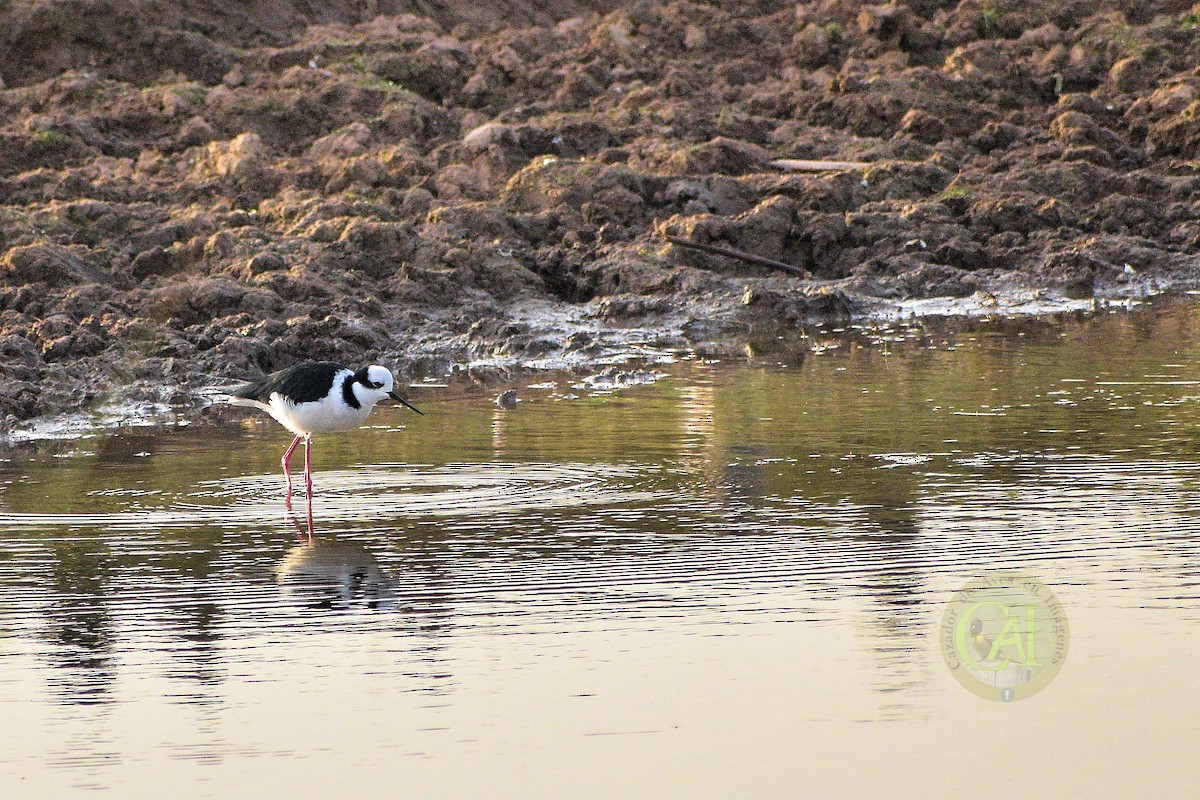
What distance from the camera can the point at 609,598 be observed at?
695 cm

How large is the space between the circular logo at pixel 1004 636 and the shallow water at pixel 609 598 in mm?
80

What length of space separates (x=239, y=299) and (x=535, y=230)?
11.0 feet

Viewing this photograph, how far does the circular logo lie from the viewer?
19.5 ft

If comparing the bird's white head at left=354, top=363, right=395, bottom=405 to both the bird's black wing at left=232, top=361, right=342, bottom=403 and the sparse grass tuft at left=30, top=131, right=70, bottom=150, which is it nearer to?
the bird's black wing at left=232, top=361, right=342, bottom=403

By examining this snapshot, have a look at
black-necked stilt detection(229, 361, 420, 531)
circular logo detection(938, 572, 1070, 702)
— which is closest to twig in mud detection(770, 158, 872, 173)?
black-necked stilt detection(229, 361, 420, 531)

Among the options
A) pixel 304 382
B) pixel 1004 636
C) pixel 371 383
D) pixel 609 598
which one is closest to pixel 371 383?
pixel 371 383

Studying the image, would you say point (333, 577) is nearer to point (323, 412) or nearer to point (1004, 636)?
point (323, 412)

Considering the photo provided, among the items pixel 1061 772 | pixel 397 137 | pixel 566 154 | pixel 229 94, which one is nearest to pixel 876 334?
pixel 566 154

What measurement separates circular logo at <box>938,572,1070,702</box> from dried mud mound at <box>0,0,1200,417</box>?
22.0 ft

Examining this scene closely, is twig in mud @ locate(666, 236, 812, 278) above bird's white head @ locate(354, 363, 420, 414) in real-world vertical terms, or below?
above

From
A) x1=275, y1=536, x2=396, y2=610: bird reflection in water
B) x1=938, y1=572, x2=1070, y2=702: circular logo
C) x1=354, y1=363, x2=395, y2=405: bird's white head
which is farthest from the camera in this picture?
x1=354, y1=363, x2=395, y2=405: bird's white head

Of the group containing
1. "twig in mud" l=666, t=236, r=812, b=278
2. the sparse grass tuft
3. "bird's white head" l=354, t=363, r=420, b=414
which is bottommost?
"bird's white head" l=354, t=363, r=420, b=414

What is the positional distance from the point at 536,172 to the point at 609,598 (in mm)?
9917

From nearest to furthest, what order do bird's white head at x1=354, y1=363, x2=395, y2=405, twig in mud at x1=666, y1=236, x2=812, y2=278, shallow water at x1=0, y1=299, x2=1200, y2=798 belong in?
shallow water at x1=0, y1=299, x2=1200, y2=798 < bird's white head at x1=354, y1=363, x2=395, y2=405 < twig in mud at x1=666, y1=236, x2=812, y2=278
